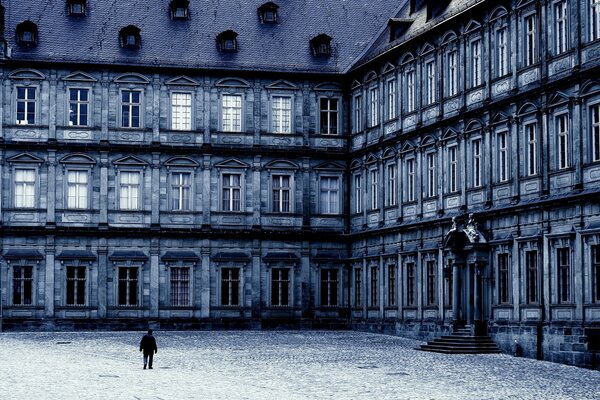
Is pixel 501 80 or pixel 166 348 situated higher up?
pixel 501 80

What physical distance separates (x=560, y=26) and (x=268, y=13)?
25.8 m

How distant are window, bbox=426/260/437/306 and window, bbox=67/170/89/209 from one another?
18.9 metres

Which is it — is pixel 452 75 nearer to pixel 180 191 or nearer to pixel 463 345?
pixel 463 345

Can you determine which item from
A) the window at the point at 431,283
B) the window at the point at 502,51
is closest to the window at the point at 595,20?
the window at the point at 502,51

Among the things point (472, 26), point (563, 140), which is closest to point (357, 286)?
point (472, 26)

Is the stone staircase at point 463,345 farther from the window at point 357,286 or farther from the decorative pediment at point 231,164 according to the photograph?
the decorative pediment at point 231,164

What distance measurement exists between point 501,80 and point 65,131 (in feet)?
81.4

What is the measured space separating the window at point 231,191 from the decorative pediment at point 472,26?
18.4m

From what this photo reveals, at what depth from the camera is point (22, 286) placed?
60.4 m

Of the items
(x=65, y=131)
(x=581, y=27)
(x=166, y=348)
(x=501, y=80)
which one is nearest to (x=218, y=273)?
(x=65, y=131)

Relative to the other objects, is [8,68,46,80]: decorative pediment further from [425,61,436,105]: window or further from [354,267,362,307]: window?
[425,61,436,105]: window

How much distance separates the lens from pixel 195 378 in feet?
109

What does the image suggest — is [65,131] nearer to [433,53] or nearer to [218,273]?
[218,273]

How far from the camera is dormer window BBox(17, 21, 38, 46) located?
60.9m
